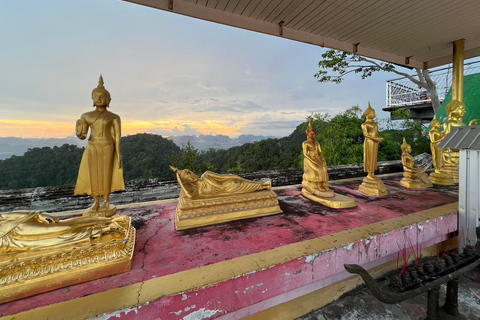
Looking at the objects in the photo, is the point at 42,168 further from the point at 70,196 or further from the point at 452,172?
→ the point at 452,172

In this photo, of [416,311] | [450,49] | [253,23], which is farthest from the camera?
[450,49]

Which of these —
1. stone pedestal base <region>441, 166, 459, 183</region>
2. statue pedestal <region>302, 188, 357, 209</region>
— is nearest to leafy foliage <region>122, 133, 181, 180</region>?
statue pedestal <region>302, 188, 357, 209</region>

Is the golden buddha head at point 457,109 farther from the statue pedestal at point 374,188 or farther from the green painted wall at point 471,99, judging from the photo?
the green painted wall at point 471,99

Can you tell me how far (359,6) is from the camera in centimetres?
302

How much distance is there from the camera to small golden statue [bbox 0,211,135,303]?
45.4 inches

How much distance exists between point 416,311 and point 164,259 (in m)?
2.41

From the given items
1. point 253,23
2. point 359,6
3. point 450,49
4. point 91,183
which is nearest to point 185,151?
point 253,23

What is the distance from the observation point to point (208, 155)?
988cm

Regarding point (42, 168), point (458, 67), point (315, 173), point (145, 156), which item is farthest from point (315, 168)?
point (145, 156)

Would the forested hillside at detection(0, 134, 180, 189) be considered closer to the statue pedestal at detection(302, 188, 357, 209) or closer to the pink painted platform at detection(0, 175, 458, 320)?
the pink painted platform at detection(0, 175, 458, 320)

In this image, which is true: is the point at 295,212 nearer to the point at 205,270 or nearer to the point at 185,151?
the point at 205,270

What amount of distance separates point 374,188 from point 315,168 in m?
1.11

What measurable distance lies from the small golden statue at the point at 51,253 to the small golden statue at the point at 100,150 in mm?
536

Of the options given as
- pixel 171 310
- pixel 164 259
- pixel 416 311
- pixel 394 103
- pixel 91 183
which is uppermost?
pixel 394 103
